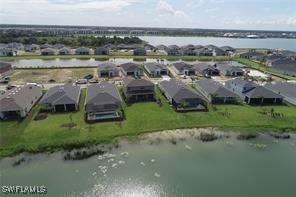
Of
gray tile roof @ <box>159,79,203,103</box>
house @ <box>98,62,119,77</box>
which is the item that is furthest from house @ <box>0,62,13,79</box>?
gray tile roof @ <box>159,79,203,103</box>

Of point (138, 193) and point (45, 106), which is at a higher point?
point (45, 106)

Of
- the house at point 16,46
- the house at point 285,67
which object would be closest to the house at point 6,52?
the house at point 16,46

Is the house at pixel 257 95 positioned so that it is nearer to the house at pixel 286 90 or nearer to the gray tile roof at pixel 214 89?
the house at pixel 286 90

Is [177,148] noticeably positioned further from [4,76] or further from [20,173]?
[4,76]

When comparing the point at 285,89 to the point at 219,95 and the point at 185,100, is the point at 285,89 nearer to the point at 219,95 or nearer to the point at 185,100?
the point at 219,95

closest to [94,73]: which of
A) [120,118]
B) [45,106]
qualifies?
[45,106]

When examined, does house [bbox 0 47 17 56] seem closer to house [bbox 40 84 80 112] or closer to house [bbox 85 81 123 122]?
house [bbox 40 84 80 112]
